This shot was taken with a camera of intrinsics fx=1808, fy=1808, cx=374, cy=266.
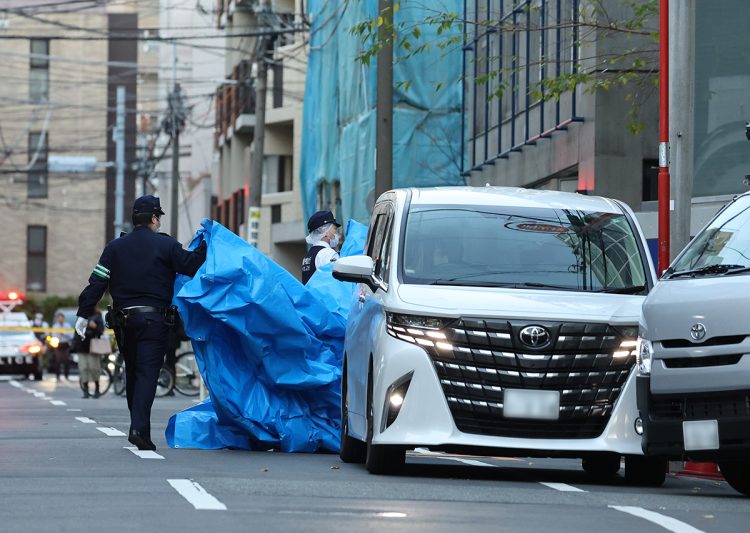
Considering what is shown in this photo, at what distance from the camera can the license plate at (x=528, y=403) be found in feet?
36.1

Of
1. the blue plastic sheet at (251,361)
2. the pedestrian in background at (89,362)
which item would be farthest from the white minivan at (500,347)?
the pedestrian in background at (89,362)

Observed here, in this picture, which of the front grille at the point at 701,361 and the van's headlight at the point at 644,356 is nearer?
the front grille at the point at 701,361

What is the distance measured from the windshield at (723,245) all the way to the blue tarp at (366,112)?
20.3 metres

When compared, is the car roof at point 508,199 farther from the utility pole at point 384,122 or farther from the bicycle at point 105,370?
the bicycle at point 105,370

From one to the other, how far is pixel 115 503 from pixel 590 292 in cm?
371

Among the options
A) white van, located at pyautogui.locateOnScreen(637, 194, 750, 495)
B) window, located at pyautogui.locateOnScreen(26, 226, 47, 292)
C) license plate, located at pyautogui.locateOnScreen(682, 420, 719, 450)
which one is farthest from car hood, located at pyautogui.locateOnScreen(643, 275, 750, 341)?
window, located at pyautogui.locateOnScreen(26, 226, 47, 292)

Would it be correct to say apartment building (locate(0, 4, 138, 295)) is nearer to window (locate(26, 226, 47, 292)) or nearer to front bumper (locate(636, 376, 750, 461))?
window (locate(26, 226, 47, 292))

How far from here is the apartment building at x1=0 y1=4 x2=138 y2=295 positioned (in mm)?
84438

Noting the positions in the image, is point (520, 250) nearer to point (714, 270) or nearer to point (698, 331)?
point (714, 270)

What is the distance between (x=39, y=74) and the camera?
85.1m

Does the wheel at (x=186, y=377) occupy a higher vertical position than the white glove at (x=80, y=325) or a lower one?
lower

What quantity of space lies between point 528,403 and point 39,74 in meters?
76.6

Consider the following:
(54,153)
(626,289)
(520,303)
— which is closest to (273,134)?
(54,153)

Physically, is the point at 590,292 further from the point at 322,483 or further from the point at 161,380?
the point at 161,380
